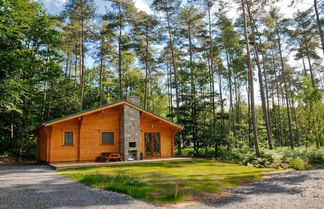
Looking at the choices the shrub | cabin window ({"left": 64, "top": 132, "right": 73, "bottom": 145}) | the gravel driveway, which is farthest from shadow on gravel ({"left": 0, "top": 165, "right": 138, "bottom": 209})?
the shrub

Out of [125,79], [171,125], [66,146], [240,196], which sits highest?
[125,79]

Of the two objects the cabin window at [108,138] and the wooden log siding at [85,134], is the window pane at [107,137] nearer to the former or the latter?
the cabin window at [108,138]

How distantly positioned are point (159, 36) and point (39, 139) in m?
13.0

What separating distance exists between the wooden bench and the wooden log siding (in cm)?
34

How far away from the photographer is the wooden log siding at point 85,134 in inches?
500

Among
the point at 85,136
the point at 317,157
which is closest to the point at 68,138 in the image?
the point at 85,136

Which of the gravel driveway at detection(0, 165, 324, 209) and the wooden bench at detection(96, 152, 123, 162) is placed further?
the wooden bench at detection(96, 152, 123, 162)

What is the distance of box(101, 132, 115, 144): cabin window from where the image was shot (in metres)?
14.0

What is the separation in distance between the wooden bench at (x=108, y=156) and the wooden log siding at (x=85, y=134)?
0.34 meters

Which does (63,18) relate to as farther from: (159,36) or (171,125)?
(171,125)

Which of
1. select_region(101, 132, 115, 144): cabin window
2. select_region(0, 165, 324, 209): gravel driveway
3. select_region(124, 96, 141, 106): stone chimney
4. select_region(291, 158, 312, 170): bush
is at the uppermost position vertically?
select_region(124, 96, 141, 106): stone chimney

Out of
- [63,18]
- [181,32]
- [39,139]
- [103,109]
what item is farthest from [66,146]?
[181,32]

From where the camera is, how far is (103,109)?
13.7 meters

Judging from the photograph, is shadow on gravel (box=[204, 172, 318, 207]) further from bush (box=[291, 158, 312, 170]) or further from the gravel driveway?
bush (box=[291, 158, 312, 170])
